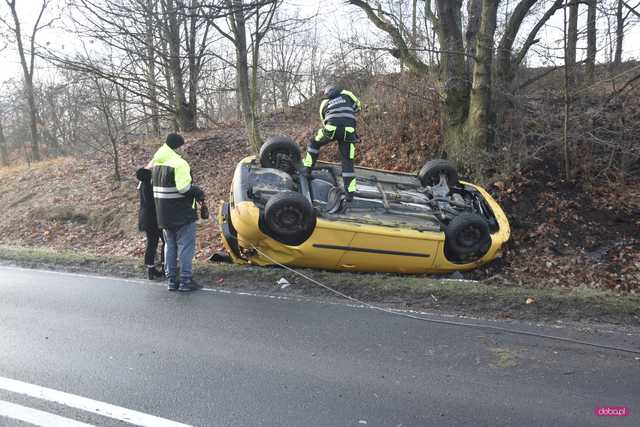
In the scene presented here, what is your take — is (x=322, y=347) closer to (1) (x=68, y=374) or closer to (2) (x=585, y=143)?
(1) (x=68, y=374)

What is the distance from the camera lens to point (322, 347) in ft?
13.2

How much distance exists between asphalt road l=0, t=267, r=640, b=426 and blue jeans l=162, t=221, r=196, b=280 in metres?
0.63

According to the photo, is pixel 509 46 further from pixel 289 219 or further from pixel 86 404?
pixel 86 404

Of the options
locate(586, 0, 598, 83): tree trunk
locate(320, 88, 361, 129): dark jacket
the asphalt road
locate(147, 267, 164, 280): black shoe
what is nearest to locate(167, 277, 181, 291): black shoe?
the asphalt road

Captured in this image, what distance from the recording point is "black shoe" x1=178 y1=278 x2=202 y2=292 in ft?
18.6

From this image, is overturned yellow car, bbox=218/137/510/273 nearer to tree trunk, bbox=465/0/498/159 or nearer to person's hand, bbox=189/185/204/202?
person's hand, bbox=189/185/204/202

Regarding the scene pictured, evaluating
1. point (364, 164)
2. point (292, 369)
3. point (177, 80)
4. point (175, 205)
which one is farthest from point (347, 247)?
point (177, 80)

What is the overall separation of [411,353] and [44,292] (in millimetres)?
4548

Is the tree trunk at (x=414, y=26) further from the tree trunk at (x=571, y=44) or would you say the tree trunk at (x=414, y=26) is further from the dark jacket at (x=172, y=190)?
the dark jacket at (x=172, y=190)

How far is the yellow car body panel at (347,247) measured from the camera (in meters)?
5.70

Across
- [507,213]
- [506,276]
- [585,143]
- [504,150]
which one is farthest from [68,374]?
[585,143]

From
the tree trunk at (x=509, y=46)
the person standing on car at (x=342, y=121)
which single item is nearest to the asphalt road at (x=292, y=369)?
the person standing on car at (x=342, y=121)

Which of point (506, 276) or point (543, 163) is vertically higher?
point (543, 163)

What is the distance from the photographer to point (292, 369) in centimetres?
365
